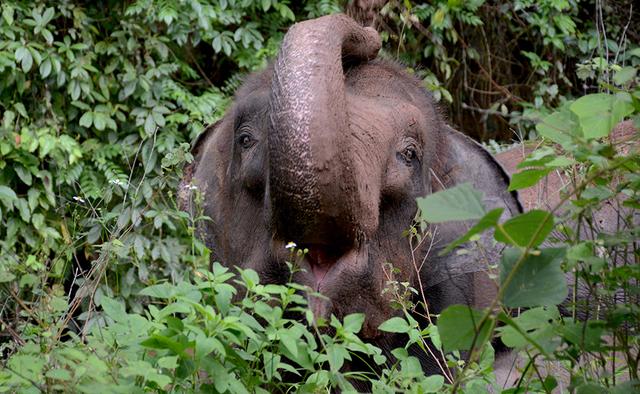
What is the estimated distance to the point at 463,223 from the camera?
13.4 feet

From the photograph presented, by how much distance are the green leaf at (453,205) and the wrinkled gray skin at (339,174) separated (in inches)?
42.0

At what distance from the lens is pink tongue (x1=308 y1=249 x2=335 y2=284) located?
3.28m

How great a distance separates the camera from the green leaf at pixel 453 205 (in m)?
1.84

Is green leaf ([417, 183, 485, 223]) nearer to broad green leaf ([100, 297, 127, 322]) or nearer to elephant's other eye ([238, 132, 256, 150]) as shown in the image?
broad green leaf ([100, 297, 127, 322])

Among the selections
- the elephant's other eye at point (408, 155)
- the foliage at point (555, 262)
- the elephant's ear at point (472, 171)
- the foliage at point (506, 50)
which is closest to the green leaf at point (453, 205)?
the foliage at point (555, 262)

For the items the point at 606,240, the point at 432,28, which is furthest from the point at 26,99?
the point at 606,240

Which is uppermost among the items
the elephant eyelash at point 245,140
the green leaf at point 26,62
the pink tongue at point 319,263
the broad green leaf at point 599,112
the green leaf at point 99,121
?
the broad green leaf at point 599,112

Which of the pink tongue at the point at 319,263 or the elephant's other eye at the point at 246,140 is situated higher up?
the elephant's other eye at the point at 246,140

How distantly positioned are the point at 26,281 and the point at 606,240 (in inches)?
53.3

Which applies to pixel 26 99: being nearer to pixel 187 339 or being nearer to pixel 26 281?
pixel 26 281

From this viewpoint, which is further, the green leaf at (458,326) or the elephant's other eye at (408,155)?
the elephant's other eye at (408,155)

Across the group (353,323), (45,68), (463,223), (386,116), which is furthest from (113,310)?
(45,68)

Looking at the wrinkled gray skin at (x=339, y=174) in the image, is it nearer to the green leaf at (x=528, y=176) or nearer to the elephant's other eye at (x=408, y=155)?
the elephant's other eye at (x=408, y=155)

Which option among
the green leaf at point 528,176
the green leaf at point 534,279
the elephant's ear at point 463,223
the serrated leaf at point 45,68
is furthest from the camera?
the serrated leaf at point 45,68
